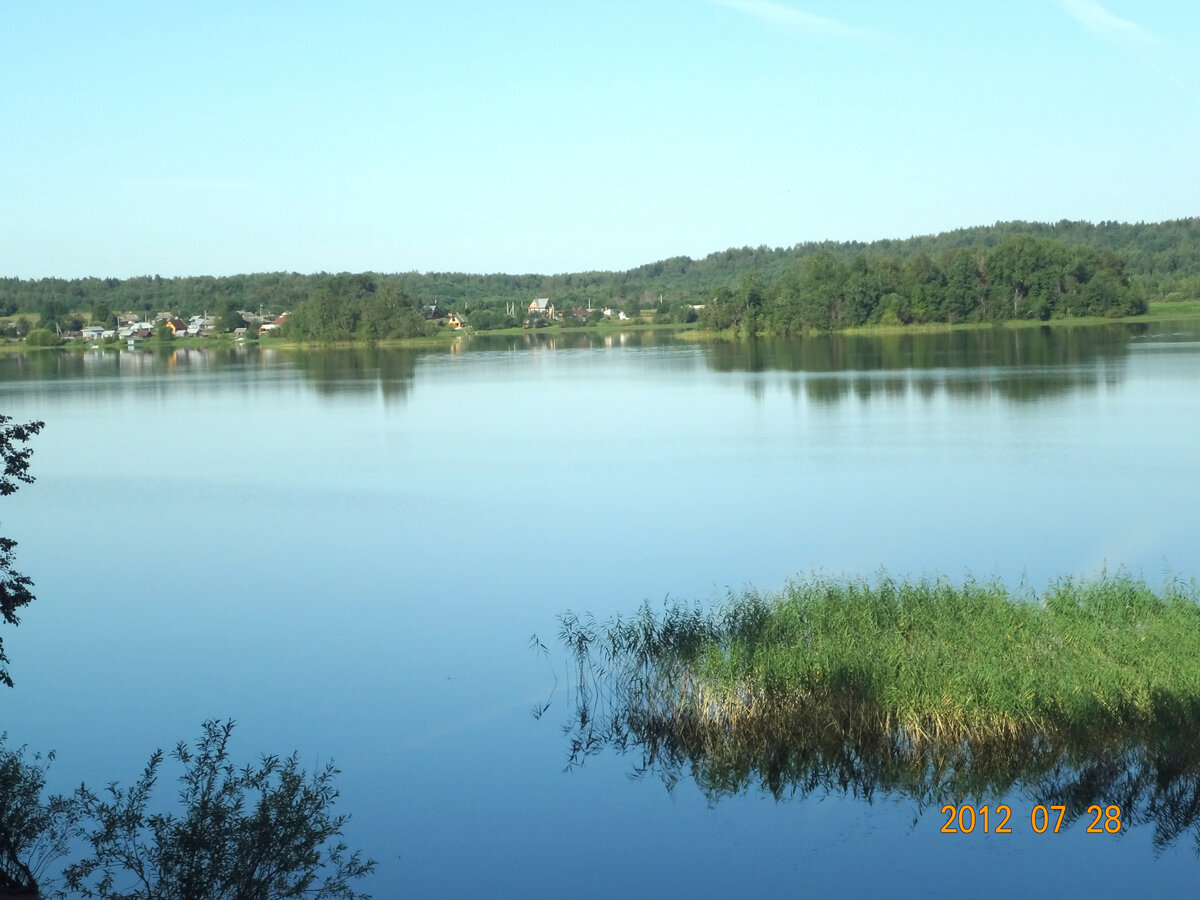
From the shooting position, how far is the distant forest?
263 feet

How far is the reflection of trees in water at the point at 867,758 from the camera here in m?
7.84

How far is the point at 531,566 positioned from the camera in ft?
50.6

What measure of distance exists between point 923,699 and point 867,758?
1.94ft

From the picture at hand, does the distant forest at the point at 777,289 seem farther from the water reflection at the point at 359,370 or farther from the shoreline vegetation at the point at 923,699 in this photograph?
the shoreline vegetation at the point at 923,699

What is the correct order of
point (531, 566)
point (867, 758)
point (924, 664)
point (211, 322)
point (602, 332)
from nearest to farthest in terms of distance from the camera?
1. point (867, 758)
2. point (924, 664)
3. point (531, 566)
4. point (602, 332)
5. point (211, 322)

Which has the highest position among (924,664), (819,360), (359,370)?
(359,370)

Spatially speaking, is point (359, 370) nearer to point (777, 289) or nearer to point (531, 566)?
point (777, 289)

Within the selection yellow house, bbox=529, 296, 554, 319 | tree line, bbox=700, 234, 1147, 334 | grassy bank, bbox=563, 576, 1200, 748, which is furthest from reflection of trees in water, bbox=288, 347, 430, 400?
yellow house, bbox=529, 296, 554, 319

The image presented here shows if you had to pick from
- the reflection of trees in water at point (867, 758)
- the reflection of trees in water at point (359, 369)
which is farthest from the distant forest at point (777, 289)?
the reflection of trees in water at point (867, 758)

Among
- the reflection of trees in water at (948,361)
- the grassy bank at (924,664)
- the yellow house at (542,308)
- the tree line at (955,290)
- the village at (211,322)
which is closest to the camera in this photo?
the grassy bank at (924,664)

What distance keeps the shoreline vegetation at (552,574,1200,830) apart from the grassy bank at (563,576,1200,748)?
15 millimetres

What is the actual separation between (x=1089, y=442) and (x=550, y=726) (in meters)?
16.7

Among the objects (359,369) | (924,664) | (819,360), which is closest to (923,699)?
(924,664)

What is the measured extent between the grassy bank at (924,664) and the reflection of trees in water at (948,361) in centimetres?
2237
